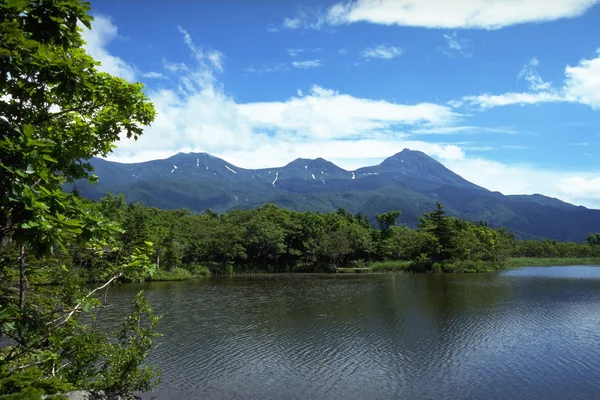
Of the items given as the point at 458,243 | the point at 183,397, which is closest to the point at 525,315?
the point at 183,397

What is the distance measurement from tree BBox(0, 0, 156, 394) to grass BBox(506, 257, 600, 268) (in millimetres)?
92879

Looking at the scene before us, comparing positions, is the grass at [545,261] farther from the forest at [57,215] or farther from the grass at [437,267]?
the forest at [57,215]

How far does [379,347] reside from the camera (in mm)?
21438

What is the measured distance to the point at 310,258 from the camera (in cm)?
8156

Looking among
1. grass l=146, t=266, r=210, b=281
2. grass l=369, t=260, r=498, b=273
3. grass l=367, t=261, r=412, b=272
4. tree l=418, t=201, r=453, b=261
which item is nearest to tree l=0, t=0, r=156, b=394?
grass l=146, t=266, r=210, b=281

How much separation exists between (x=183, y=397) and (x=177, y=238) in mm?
54869

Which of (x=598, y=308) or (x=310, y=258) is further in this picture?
(x=310, y=258)

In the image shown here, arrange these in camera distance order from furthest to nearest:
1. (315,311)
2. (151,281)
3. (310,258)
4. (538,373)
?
(310,258) < (151,281) < (315,311) < (538,373)

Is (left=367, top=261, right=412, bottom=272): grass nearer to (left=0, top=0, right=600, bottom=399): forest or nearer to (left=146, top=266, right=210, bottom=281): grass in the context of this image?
(left=146, top=266, right=210, bottom=281): grass

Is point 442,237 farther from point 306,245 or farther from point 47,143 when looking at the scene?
point 47,143

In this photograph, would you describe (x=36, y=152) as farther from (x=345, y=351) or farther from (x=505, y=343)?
(x=505, y=343)

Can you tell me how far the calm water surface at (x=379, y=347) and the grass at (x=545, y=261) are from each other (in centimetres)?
5447

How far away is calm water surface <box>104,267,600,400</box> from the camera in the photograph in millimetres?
15828

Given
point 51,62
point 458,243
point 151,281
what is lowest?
point 151,281
